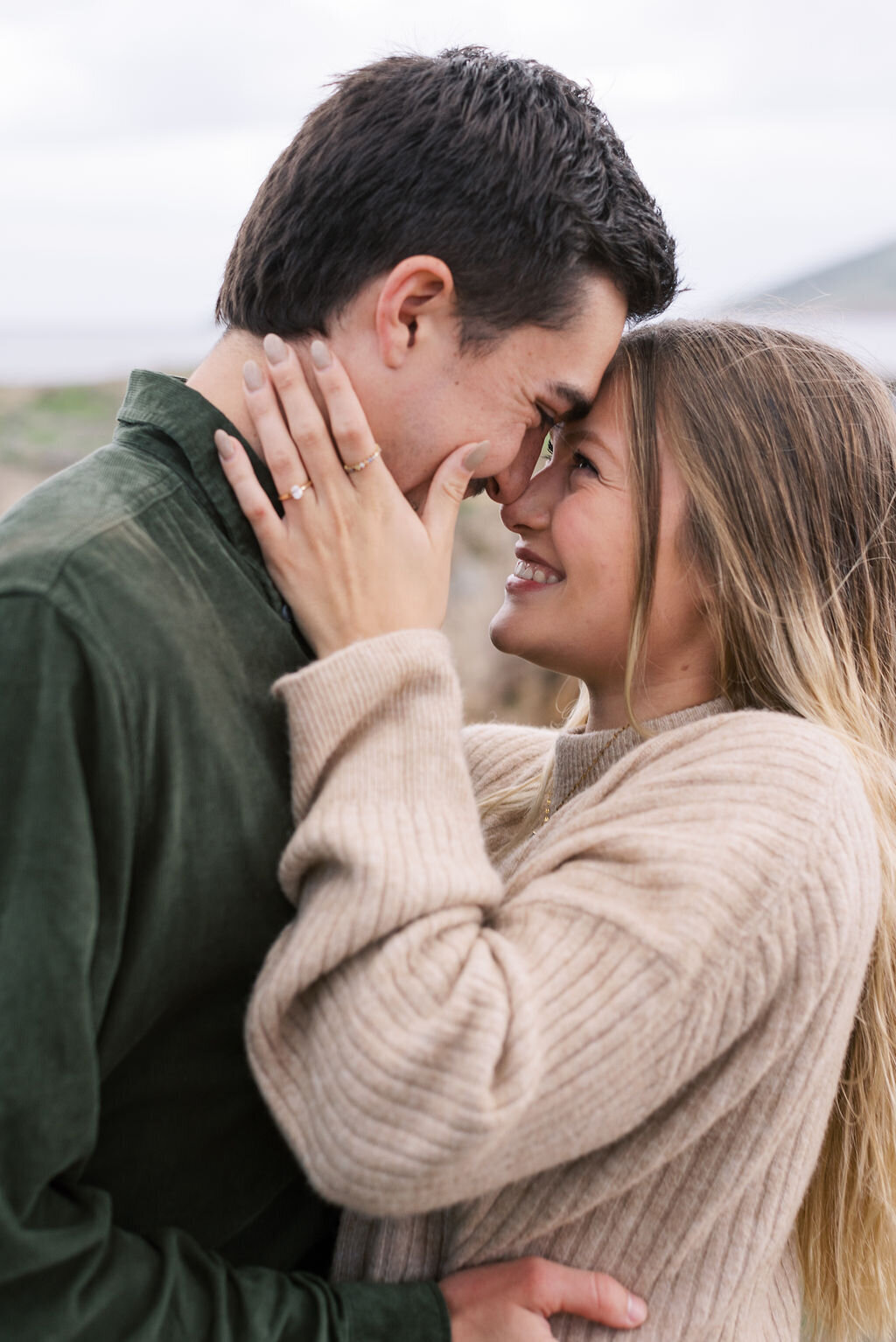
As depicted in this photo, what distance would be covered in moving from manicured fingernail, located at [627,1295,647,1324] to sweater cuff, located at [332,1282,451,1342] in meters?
0.21

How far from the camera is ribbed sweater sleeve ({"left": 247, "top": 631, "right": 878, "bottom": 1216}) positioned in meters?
1.12

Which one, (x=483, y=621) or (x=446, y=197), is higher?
(x=446, y=197)

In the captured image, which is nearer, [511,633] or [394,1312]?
[394,1312]

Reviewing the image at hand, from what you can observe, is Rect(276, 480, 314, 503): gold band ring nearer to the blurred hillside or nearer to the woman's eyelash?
the woman's eyelash

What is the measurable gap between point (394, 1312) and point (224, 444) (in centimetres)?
100

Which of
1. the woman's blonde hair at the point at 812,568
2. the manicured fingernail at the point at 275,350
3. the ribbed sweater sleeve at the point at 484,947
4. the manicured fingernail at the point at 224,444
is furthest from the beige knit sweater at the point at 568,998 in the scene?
the manicured fingernail at the point at 275,350

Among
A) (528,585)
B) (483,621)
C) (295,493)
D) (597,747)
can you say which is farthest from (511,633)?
(483,621)

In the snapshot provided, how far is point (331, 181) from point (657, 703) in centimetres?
85

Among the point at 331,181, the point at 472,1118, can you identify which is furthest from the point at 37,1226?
the point at 331,181

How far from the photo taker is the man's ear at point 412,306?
1397 millimetres

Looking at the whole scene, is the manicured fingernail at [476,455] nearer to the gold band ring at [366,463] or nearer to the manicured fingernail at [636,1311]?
the gold band ring at [366,463]

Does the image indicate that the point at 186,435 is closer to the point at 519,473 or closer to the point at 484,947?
the point at 519,473

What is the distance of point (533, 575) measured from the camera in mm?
1792

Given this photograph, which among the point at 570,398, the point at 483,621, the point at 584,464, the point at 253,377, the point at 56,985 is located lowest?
the point at 483,621
